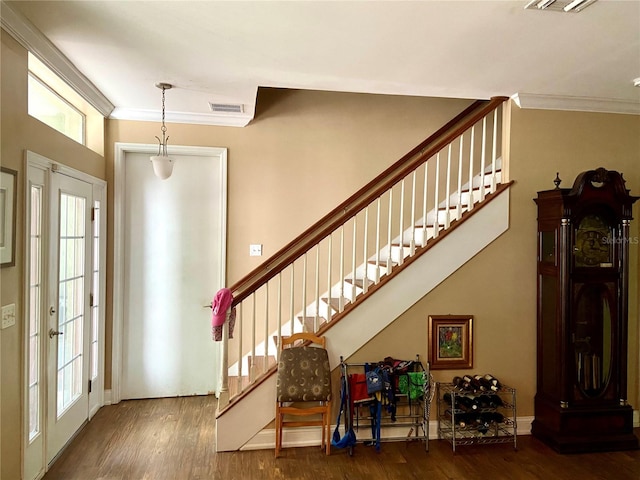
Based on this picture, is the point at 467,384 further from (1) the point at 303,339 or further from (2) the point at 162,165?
(2) the point at 162,165

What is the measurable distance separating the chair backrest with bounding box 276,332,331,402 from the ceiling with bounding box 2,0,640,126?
190 centimetres

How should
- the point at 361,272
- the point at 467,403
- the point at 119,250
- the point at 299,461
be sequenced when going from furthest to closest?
the point at 361,272, the point at 119,250, the point at 467,403, the point at 299,461

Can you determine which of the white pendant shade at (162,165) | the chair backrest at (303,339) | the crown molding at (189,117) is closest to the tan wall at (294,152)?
the crown molding at (189,117)

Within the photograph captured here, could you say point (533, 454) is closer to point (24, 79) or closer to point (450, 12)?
point (450, 12)

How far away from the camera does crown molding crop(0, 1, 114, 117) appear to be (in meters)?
2.15

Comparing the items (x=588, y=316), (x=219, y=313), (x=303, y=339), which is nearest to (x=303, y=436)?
(x=303, y=339)

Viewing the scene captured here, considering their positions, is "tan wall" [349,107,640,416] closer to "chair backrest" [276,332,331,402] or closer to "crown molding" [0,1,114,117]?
"chair backrest" [276,332,331,402]

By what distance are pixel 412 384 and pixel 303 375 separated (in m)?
0.81

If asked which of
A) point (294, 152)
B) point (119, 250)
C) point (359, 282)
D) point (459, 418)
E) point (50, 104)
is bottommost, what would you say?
point (459, 418)

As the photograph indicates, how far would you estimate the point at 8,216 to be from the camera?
223 cm

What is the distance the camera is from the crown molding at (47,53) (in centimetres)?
215

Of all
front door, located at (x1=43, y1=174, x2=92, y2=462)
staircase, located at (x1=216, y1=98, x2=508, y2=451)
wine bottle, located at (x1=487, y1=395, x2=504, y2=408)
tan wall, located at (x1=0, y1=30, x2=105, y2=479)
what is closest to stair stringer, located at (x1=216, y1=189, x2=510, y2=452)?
staircase, located at (x1=216, y1=98, x2=508, y2=451)

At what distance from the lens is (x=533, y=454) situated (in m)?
3.07

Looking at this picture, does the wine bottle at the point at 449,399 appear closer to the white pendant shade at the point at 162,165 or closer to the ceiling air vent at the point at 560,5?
the ceiling air vent at the point at 560,5
